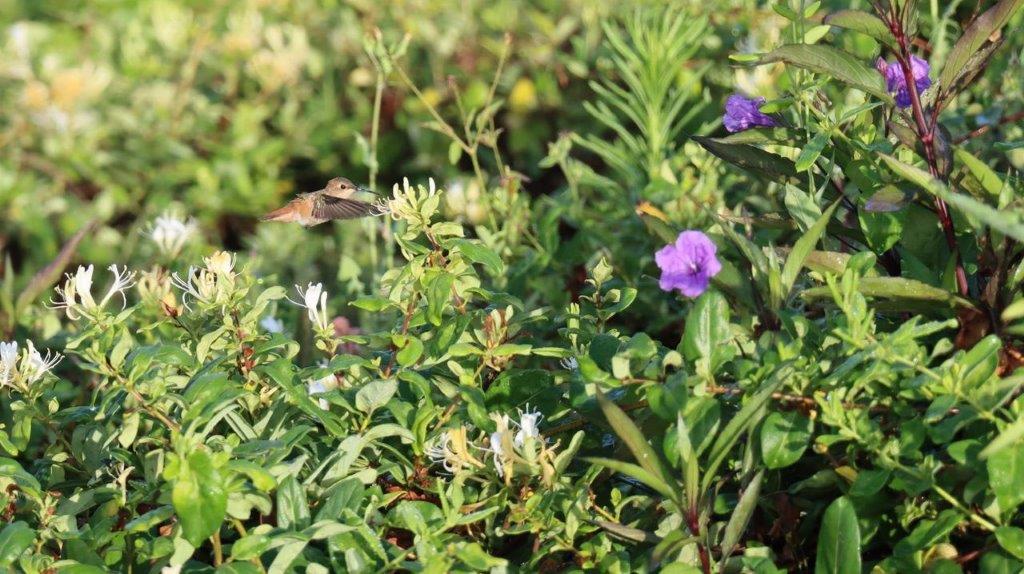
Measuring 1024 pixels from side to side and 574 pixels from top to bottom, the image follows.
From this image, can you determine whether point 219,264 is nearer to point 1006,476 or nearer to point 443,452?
point 443,452

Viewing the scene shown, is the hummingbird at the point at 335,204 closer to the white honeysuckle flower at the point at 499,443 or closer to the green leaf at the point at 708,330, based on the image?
the white honeysuckle flower at the point at 499,443

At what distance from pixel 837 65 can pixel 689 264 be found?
37 centimetres

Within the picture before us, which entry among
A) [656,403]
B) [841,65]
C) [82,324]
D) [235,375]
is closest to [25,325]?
[82,324]

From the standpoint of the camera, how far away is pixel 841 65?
1752mm

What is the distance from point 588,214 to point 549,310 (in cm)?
102

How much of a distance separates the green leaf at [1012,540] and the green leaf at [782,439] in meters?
0.26

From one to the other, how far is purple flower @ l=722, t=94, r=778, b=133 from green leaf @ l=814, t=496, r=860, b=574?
635 millimetres

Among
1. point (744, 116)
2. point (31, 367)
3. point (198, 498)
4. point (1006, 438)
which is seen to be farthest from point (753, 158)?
point (31, 367)

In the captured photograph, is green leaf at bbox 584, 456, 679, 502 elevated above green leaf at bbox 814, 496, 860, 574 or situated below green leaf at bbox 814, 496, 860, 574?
above

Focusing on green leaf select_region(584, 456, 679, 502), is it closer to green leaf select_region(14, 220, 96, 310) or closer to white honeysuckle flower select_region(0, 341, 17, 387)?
white honeysuckle flower select_region(0, 341, 17, 387)

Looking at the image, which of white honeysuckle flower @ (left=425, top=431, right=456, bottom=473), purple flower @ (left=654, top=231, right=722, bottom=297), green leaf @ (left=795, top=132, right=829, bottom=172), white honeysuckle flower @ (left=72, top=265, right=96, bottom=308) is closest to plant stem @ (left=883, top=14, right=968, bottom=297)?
green leaf @ (left=795, top=132, right=829, bottom=172)

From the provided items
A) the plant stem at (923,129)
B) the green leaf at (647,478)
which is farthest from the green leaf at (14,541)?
the plant stem at (923,129)

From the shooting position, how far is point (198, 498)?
61.1 inches

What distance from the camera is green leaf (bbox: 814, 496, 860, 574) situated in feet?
5.20
